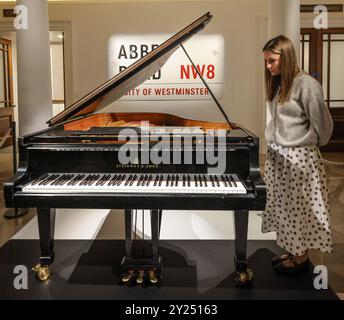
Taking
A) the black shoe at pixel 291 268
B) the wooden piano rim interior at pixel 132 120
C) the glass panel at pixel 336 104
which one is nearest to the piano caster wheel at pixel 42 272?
the wooden piano rim interior at pixel 132 120

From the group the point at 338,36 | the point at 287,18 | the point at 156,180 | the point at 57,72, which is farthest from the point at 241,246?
the point at 57,72

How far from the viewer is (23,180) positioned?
251 centimetres

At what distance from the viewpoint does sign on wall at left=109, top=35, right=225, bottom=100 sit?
8656 mm

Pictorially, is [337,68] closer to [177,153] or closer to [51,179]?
[177,153]

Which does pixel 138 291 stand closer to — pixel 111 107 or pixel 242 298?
pixel 242 298

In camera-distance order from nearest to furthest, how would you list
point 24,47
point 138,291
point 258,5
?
point 138,291 < point 24,47 < point 258,5

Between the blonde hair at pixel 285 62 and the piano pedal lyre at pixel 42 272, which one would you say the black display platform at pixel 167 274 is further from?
the blonde hair at pixel 285 62

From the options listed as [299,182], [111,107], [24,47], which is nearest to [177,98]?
[111,107]

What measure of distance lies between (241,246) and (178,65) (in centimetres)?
642

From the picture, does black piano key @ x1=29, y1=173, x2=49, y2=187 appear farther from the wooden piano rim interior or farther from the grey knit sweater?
the grey knit sweater

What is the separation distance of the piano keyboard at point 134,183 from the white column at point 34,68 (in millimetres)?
2793

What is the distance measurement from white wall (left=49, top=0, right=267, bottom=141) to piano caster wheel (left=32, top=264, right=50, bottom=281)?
6.18 meters
